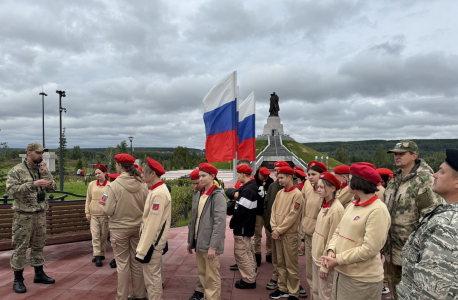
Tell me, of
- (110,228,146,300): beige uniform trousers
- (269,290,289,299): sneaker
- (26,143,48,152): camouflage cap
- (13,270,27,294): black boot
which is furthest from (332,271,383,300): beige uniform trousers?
(26,143,48,152): camouflage cap

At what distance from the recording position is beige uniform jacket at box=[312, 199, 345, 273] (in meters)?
2.94

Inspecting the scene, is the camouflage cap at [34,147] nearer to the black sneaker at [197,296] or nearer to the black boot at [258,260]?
the black sneaker at [197,296]

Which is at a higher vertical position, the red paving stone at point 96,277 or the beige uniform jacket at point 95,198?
the beige uniform jacket at point 95,198

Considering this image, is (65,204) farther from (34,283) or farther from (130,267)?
(130,267)

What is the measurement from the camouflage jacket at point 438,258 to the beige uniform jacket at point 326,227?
1380mm

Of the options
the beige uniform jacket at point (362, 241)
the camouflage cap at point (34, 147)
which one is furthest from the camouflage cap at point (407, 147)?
the camouflage cap at point (34, 147)

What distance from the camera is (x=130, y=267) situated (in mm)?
3809

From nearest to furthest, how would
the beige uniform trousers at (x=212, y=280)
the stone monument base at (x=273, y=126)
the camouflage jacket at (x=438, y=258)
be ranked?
the camouflage jacket at (x=438, y=258) < the beige uniform trousers at (x=212, y=280) < the stone monument base at (x=273, y=126)

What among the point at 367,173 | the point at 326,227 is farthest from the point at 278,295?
the point at 367,173

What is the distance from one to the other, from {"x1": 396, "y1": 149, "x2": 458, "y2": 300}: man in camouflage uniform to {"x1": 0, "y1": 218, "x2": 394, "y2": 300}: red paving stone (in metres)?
2.85

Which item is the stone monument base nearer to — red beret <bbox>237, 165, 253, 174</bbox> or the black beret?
red beret <bbox>237, 165, 253, 174</bbox>

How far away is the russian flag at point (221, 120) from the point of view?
6.85m

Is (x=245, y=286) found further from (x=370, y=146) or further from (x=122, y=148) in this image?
(x=370, y=146)

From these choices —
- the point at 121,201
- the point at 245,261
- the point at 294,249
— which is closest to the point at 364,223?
the point at 294,249
